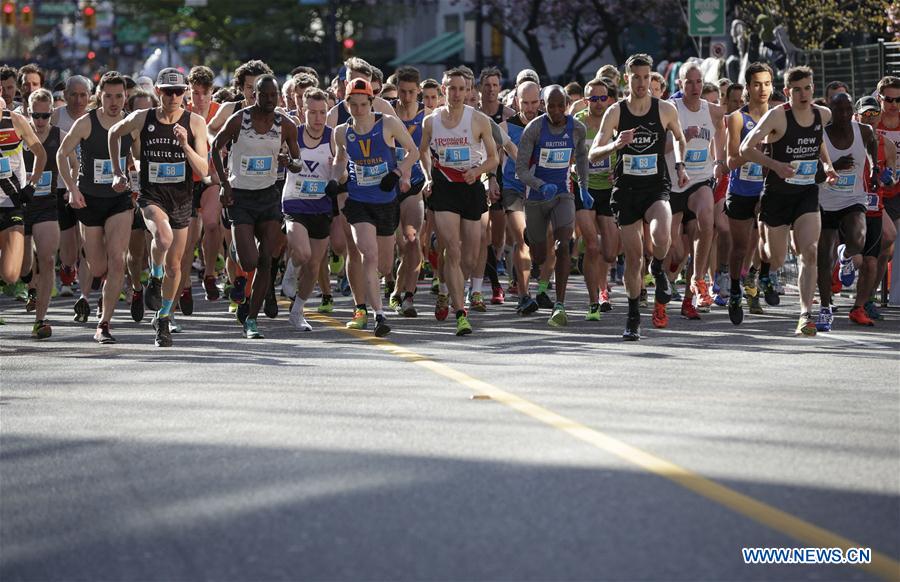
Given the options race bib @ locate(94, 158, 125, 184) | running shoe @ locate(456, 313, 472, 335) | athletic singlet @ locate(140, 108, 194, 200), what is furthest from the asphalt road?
race bib @ locate(94, 158, 125, 184)

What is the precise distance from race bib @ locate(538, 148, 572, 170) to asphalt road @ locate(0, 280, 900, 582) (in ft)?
7.93

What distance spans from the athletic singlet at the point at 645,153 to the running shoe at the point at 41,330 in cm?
457

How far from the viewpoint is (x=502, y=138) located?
16.0 metres

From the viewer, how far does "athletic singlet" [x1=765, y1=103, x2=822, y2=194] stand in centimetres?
1443

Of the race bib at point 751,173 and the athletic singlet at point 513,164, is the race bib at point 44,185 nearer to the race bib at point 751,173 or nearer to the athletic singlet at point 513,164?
the athletic singlet at point 513,164

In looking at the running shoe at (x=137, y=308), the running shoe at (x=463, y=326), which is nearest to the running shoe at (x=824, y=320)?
the running shoe at (x=463, y=326)

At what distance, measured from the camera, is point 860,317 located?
15398mm

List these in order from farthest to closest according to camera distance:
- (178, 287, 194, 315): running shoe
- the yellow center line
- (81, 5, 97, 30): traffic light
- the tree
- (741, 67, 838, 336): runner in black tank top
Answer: (81, 5, 97, 30): traffic light → the tree → (178, 287, 194, 315): running shoe → (741, 67, 838, 336): runner in black tank top → the yellow center line

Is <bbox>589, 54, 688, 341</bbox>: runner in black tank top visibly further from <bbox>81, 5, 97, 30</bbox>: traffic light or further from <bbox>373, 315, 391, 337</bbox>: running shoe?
<bbox>81, 5, 97, 30</bbox>: traffic light

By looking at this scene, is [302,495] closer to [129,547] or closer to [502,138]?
[129,547]

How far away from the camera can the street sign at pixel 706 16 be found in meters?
28.4

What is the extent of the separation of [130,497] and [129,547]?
0.97 m

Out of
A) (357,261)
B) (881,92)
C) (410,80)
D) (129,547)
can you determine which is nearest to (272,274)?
(357,261)

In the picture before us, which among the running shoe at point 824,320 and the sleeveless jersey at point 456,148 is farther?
the sleeveless jersey at point 456,148
